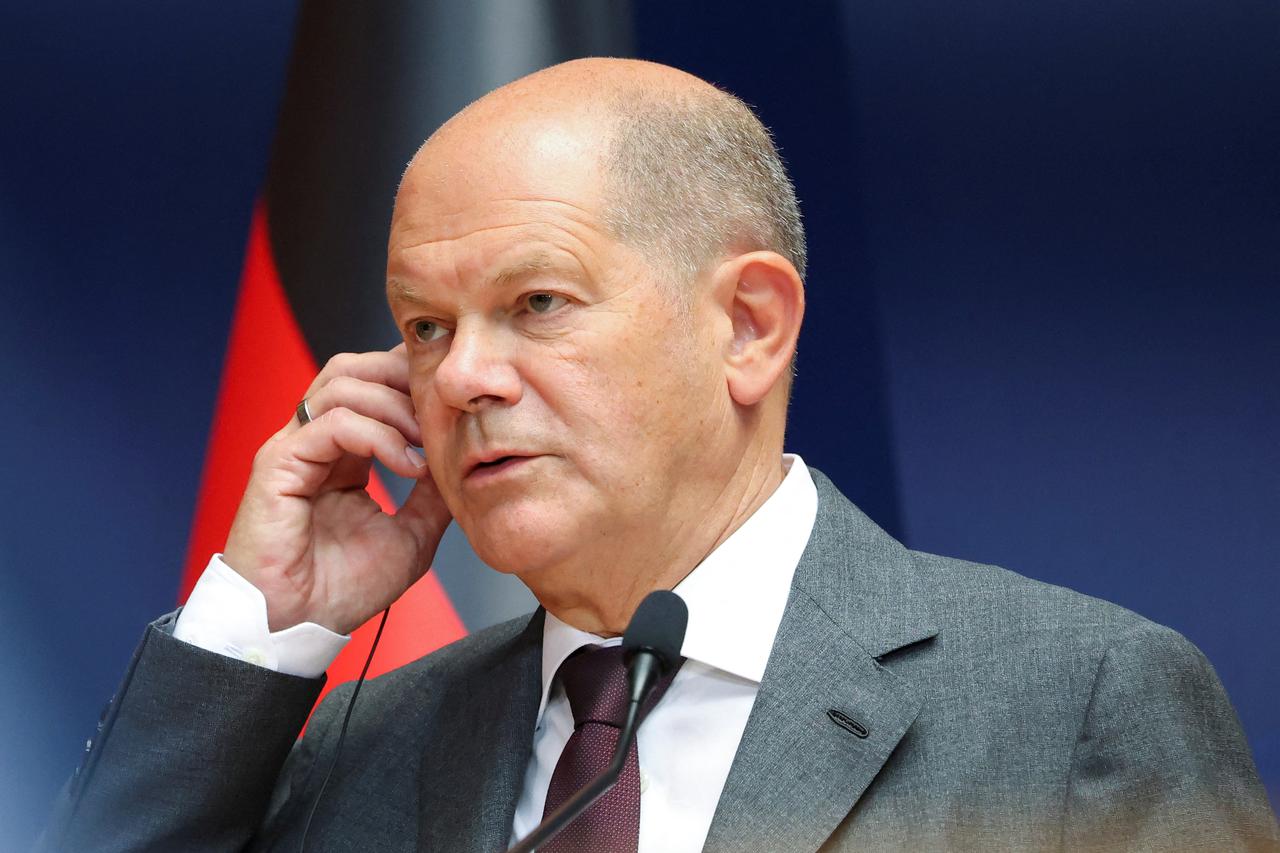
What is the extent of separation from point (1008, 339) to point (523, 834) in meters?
1.11

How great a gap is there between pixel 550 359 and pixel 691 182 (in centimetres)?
32

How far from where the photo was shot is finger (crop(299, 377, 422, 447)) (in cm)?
201

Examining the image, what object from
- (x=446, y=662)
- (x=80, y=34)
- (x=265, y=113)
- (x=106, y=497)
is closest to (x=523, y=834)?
(x=446, y=662)

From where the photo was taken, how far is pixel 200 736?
1.87m

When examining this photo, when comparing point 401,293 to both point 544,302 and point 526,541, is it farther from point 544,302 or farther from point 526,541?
point 526,541

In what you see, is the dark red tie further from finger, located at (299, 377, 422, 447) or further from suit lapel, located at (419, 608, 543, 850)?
finger, located at (299, 377, 422, 447)

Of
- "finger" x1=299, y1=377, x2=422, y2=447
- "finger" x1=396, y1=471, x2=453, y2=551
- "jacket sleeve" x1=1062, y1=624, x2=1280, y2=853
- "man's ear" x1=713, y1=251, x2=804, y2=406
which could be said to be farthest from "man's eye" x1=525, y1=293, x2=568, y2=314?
"jacket sleeve" x1=1062, y1=624, x2=1280, y2=853

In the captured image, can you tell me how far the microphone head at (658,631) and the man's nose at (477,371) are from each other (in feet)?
1.31

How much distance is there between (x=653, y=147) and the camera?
1.80 metres

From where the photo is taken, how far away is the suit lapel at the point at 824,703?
157cm

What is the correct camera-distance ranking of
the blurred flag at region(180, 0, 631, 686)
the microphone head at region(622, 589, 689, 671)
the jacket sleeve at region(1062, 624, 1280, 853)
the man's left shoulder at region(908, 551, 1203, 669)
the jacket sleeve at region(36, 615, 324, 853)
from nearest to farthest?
the microphone head at region(622, 589, 689, 671) < the jacket sleeve at region(1062, 624, 1280, 853) < the man's left shoulder at region(908, 551, 1203, 669) < the jacket sleeve at region(36, 615, 324, 853) < the blurred flag at region(180, 0, 631, 686)

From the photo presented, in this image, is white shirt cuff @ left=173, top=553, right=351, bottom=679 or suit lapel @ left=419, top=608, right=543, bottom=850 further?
white shirt cuff @ left=173, top=553, right=351, bottom=679

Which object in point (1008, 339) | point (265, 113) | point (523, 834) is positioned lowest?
point (523, 834)

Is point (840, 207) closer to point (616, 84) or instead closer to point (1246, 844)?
point (616, 84)
